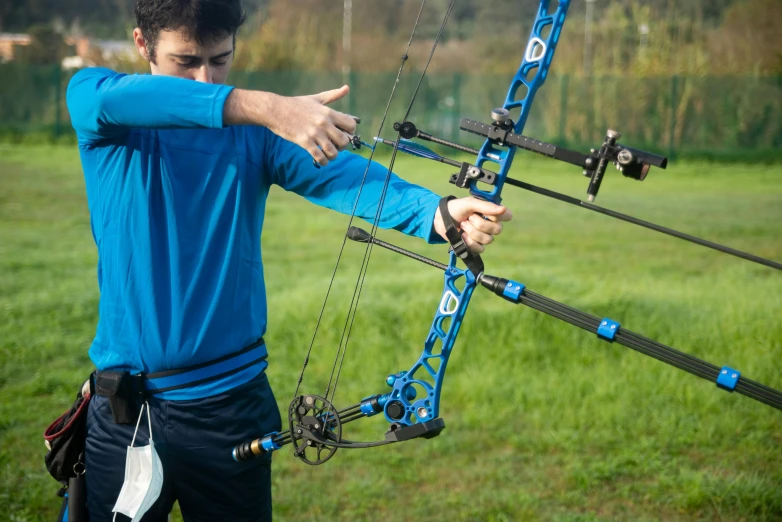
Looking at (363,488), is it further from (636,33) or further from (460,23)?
(460,23)

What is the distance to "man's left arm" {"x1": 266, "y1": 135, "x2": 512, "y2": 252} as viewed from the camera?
2.30 meters

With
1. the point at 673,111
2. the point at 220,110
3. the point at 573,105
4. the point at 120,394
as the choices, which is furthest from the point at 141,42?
the point at 673,111

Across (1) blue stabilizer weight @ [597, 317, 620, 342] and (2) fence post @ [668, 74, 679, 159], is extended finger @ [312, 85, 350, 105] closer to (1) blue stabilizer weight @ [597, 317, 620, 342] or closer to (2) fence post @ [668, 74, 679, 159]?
(1) blue stabilizer weight @ [597, 317, 620, 342]

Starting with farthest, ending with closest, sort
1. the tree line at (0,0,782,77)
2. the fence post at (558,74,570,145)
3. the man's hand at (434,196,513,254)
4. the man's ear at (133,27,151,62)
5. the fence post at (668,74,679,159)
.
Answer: the tree line at (0,0,782,77), the fence post at (558,74,570,145), the fence post at (668,74,679,159), the man's ear at (133,27,151,62), the man's hand at (434,196,513,254)

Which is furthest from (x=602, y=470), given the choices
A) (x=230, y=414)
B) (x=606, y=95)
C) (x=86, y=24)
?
(x=86, y=24)

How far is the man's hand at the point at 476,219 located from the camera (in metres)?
2.16

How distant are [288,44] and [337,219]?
14380 mm

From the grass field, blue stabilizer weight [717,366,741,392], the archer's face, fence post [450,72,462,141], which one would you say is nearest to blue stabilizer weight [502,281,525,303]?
blue stabilizer weight [717,366,741,392]

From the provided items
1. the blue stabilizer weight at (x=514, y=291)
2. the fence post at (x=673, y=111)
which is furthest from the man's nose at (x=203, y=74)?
the fence post at (x=673, y=111)

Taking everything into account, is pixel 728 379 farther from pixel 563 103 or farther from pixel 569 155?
pixel 563 103

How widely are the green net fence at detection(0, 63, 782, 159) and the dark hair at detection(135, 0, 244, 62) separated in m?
17.5

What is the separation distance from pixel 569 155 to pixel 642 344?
18.1 inches

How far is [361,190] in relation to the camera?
2.36 m

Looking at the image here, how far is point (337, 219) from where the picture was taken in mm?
11945
